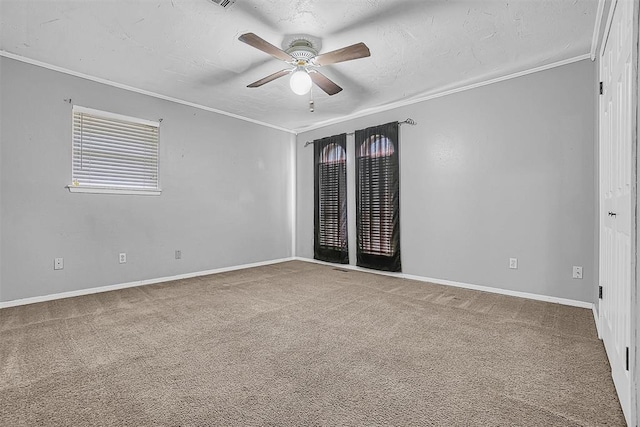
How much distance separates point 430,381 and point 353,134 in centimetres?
403

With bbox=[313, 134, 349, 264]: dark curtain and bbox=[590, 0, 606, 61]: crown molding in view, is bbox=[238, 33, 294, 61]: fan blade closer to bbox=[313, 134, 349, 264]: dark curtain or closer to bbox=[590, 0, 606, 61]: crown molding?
bbox=[590, 0, 606, 61]: crown molding

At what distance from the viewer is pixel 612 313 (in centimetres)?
186

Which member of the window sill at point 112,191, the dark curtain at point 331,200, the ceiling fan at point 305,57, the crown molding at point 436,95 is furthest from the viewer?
the dark curtain at point 331,200

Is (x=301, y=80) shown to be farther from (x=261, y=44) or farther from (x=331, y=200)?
(x=331, y=200)

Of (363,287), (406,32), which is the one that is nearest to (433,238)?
(363,287)

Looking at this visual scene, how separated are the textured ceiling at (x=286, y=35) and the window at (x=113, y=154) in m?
0.50

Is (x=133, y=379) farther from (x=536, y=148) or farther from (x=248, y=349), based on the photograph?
(x=536, y=148)

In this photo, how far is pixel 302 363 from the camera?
1.97 metres

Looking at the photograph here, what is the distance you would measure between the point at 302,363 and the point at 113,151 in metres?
3.51

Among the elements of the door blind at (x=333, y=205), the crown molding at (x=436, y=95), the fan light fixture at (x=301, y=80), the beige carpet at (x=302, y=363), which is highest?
the crown molding at (x=436, y=95)

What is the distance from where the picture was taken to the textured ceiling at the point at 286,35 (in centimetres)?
237

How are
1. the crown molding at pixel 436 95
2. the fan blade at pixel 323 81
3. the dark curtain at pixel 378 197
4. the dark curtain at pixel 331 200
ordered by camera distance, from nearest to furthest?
the fan blade at pixel 323 81, the crown molding at pixel 436 95, the dark curtain at pixel 378 197, the dark curtain at pixel 331 200

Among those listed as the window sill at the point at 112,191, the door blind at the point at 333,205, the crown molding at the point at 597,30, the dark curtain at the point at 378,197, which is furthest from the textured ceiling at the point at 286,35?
the door blind at the point at 333,205

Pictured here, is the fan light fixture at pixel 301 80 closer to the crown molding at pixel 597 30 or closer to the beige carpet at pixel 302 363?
the beige carpet at pixel 302 363
